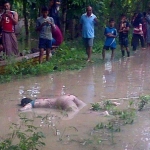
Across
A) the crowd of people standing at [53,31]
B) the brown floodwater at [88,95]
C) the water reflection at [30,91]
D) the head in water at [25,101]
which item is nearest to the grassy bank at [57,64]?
the brown floodwater at [88,95]

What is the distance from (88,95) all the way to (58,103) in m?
1.18

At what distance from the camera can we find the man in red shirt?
38.0ft

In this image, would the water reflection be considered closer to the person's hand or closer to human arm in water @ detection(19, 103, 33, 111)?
human arm in water @ detection(19, 103, 33, 111)

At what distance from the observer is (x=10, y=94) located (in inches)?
370

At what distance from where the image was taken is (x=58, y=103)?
8195 mm

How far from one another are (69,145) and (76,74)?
518 centimetres

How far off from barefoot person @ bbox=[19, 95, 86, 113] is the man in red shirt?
357cm

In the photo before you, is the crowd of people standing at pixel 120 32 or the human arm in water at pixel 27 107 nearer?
the human arm in water at pixel 27 107

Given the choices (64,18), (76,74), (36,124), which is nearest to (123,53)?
(64,18)

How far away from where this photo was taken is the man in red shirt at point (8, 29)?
11578 mm

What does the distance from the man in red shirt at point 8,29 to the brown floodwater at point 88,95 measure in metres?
1.32

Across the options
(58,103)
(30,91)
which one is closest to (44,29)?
(30,91)

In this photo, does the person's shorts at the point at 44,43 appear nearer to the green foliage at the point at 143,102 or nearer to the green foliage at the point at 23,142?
the green foliage at the point at 143,102

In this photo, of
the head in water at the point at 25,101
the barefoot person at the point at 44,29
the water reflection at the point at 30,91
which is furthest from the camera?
the barefoot person at the point at 44,29
